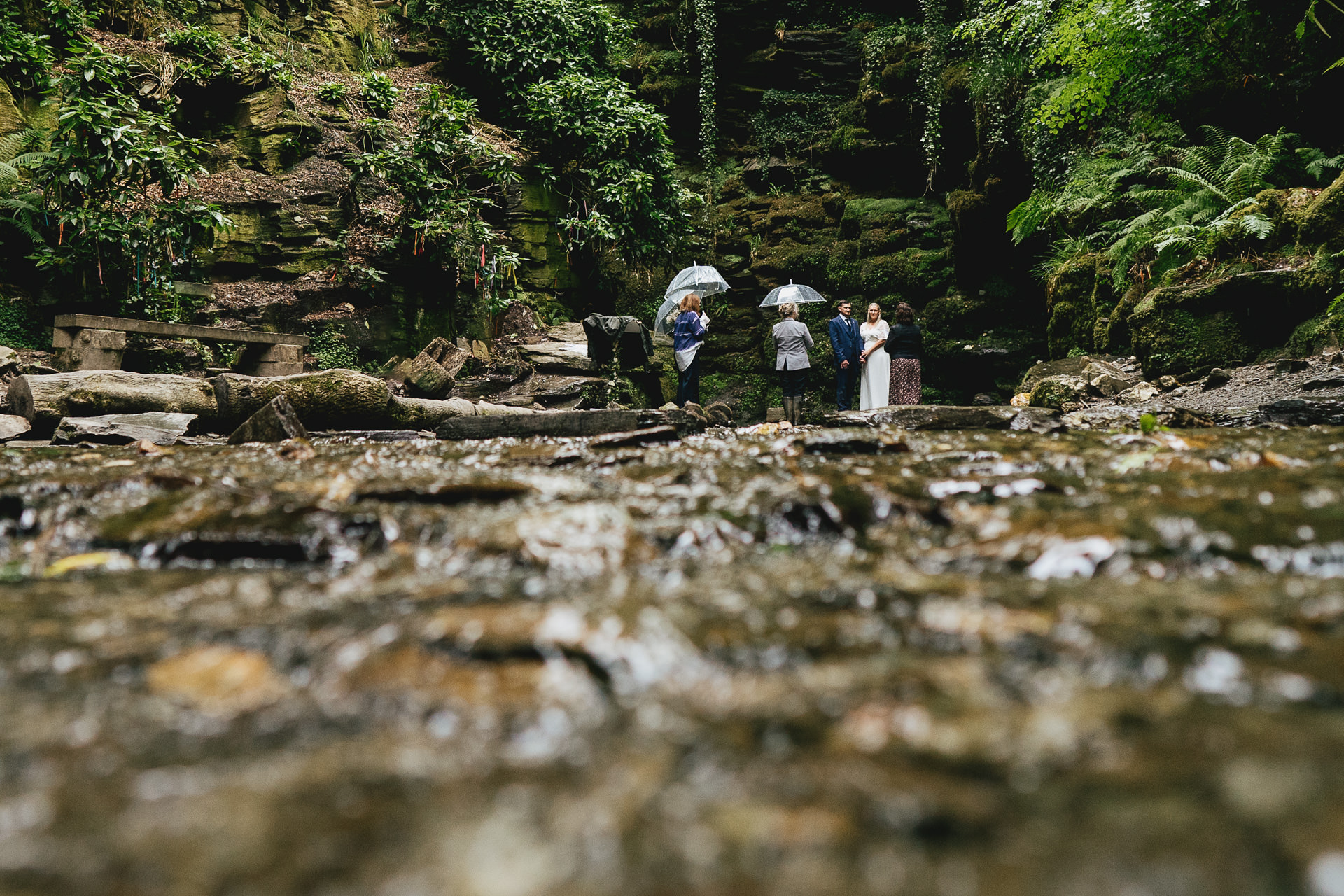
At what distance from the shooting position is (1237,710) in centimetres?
106

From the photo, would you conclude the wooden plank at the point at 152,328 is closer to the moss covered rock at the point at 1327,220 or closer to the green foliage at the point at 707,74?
the moss covered rock at the point at 1327,220

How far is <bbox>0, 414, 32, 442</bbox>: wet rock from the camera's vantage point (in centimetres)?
500

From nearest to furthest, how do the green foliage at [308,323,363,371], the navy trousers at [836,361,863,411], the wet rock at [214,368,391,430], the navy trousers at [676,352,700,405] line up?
1. the wet rock at [214,368,391,430]
2. the navy trousers at [676,352,700,405]
3. the navy trousers at [836,361,863,411]
4. the green foliage at [308,323,363,371]

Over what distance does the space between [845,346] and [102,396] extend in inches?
353

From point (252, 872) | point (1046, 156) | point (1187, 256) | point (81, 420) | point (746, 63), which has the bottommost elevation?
point (252, 872)

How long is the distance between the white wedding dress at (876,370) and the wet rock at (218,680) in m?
9.43

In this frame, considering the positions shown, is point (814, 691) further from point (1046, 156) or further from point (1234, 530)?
point (1046, 156)

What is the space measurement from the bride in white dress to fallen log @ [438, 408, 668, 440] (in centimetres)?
549

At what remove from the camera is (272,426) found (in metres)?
4.90

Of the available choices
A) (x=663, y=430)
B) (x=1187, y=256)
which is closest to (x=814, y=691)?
(x=663, y=430)

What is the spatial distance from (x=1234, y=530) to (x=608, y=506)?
188 cm

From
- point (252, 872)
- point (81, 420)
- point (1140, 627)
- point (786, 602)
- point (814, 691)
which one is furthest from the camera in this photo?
point (81, 420)

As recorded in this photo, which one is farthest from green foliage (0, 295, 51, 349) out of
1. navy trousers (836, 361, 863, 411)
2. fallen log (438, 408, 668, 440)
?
navy trousers (836, 361, 863, 411)

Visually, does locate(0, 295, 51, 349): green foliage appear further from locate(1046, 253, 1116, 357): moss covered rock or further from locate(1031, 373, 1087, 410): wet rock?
locate(1046, 253, 1116, 357): moss covered rock
